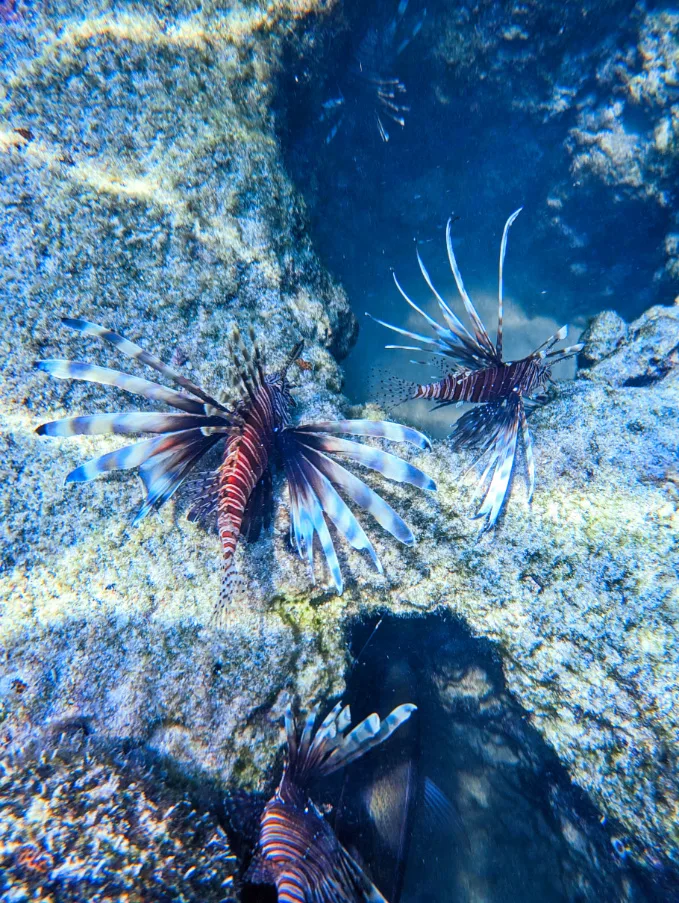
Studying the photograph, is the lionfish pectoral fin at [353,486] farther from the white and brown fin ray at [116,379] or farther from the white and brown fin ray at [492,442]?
the white and brown fin ray at [492,442]

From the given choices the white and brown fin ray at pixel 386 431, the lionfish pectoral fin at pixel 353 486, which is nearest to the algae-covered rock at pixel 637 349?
the white and brown fin ray at pixel 386 431

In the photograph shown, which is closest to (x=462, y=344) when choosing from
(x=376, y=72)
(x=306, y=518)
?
(x=306, y=518)

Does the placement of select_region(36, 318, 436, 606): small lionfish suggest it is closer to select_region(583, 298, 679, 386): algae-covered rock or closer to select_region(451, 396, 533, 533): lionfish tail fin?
select_region(451, 396, 533, 533): lionfish tail fin

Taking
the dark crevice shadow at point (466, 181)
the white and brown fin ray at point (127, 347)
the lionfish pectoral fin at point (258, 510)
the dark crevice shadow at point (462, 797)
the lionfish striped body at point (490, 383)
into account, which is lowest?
the dark crevice shadow at point (462, 797)

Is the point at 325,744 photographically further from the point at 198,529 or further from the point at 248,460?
the point at 248,460

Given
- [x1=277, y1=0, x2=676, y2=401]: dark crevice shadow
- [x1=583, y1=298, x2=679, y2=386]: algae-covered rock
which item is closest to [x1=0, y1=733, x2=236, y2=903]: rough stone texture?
[x1=277, y1=0, x2=676, y2=401]: dark crevice shadow

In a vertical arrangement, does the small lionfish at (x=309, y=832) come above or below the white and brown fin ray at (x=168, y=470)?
below

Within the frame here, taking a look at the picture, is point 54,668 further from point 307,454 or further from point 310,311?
point 310,311

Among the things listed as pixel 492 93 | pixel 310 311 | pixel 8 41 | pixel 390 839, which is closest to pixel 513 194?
pixel 492 93
